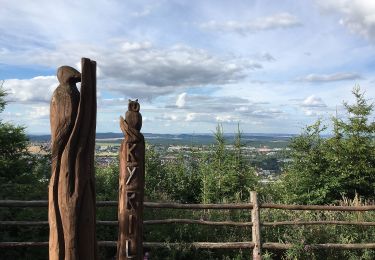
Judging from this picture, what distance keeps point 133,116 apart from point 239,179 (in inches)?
285

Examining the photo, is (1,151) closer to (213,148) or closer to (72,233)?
(213,148)

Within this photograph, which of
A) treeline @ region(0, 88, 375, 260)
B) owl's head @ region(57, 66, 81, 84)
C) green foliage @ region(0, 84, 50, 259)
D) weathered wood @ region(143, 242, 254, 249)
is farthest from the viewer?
treeline @ region(0, 88, 375, 260)

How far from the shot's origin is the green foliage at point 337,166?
1173cm

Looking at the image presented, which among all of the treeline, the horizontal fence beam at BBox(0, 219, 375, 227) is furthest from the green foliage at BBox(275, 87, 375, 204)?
the horizontal fence beam at BBox(0, 219, 375, 227)

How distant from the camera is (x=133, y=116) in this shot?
5.12m

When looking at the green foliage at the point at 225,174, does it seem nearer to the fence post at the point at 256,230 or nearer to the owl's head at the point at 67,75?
the fence post at the point at 256,230

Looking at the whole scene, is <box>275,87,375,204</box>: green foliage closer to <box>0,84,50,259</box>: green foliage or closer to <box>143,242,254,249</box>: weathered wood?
<box>143,242,254,249</box>: weathered wood

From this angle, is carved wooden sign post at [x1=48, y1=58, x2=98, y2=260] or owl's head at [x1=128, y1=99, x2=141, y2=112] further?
owl's head at [x1=128, y1=99, x2=141, y2=112]

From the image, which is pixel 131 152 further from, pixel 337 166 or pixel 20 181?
pixel 337 166

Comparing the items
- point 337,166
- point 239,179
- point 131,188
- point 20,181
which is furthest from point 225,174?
point 131,188

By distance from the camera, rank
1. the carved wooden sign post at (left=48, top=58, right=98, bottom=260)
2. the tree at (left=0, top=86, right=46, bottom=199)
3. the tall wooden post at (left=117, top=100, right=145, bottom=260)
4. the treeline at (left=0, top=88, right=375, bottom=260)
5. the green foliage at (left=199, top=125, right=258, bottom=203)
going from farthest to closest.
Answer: the green foliage at (left=199, top=125, right=258, bottom=203)
the tree at (left=0, top=86, right=46, bottom=199)
the treeline at (left=0, top=88, right=375, bottom=260)
the tall wooden post at (left=117, top=100, right=145, bottom=260)
the carved wooden sign post at (left=48, top=58, right=98, bottom=260)

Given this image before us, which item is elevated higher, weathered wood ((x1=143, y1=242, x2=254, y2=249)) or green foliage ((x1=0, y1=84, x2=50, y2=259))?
green foliage ((x1=0, y1=84, x2=50, y2=259))

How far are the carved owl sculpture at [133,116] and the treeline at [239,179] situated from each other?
13.0ft

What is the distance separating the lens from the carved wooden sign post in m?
3.52
